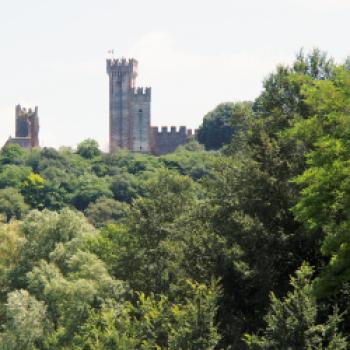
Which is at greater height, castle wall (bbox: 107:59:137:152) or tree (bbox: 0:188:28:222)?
castle wall (bbox: 107:59:137:152)

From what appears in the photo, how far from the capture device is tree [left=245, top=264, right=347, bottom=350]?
102 ft

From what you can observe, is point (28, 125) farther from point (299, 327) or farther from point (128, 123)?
point (299, 327)

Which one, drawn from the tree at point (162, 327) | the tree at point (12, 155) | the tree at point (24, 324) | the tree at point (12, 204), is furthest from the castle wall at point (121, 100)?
the tree at point (162, 327)

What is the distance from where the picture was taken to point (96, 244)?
59.6 metres

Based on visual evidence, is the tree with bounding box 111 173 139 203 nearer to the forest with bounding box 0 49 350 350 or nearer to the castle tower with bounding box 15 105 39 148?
the castle tower with bounding box 15 105 39 148

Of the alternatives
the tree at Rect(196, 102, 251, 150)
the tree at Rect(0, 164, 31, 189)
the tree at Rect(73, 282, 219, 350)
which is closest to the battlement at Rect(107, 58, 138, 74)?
the tree at Rect(196, 102, 251, 150)

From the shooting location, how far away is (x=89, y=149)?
159750mm

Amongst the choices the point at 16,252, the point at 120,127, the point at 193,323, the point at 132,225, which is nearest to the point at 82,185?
the point at 120,127

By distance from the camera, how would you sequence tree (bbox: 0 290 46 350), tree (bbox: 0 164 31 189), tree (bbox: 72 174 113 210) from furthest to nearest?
tree (bbox: 0 164 31 189) < tree (bbox: 72 174 113 210) < tree (bbox: 0 290 46 350)

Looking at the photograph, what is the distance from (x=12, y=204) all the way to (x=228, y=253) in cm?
9095

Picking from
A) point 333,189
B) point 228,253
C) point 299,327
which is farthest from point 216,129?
point 299,327

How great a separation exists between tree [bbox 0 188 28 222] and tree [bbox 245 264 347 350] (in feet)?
303

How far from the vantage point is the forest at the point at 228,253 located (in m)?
32.4

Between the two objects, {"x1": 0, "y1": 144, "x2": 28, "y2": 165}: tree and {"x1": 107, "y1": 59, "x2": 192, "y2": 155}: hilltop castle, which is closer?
{"x1": 0, "y1": 144, "x2": 28, "y2": 165}: tree
